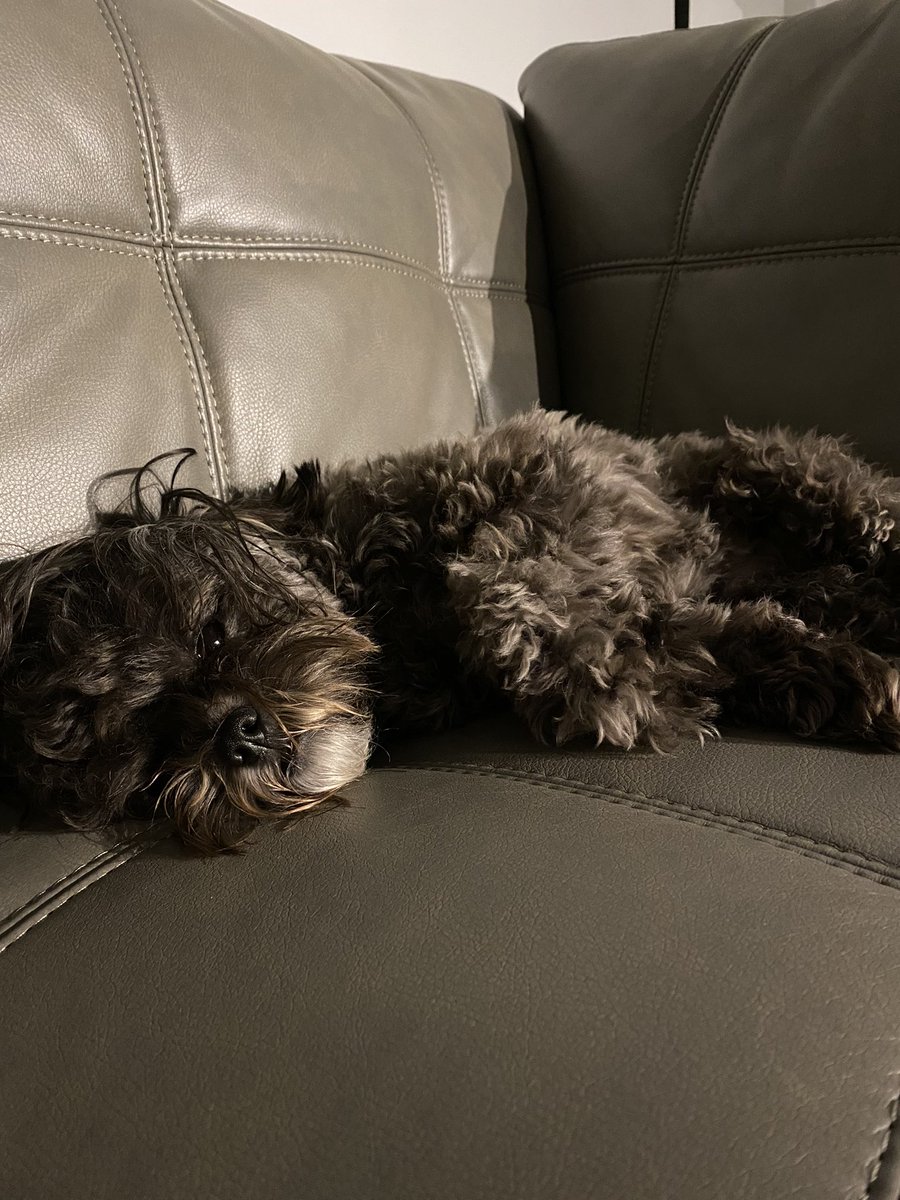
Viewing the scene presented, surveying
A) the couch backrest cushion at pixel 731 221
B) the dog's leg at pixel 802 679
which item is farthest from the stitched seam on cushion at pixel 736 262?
the dog's leg at pixel 802 679

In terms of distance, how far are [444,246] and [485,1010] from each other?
5.44ft

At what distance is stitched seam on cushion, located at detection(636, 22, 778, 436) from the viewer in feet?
6.88

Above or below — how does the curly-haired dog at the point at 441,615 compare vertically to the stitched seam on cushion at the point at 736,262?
below

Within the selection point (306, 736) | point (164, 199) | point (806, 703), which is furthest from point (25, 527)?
point (806, 703)

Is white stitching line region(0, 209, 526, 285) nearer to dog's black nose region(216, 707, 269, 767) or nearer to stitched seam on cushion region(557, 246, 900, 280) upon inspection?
stitched seam on cushion region(557, 246, 900, 280)

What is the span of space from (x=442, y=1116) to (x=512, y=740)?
695 millimetres

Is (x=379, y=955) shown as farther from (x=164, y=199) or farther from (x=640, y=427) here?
(x=640, y=427)

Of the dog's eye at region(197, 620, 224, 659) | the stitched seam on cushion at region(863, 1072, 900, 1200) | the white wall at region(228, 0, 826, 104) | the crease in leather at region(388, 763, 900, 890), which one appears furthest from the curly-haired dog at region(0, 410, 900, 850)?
the white wall at region(228, 0, 826, 104)

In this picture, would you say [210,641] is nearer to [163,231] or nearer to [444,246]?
[163,231]

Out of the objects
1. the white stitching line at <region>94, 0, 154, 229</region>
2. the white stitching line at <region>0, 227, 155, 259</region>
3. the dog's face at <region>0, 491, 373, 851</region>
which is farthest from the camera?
the white stitching line at <region>94, 0, 154, 229</region>

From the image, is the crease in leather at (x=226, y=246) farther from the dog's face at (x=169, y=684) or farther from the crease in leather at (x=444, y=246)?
the dog's face at (x=169, y=684)

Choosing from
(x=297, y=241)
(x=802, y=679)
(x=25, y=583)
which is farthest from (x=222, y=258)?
(x=802, y=679)

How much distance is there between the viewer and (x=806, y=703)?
133 centimetres

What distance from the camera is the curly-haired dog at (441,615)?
1241 millimetres
